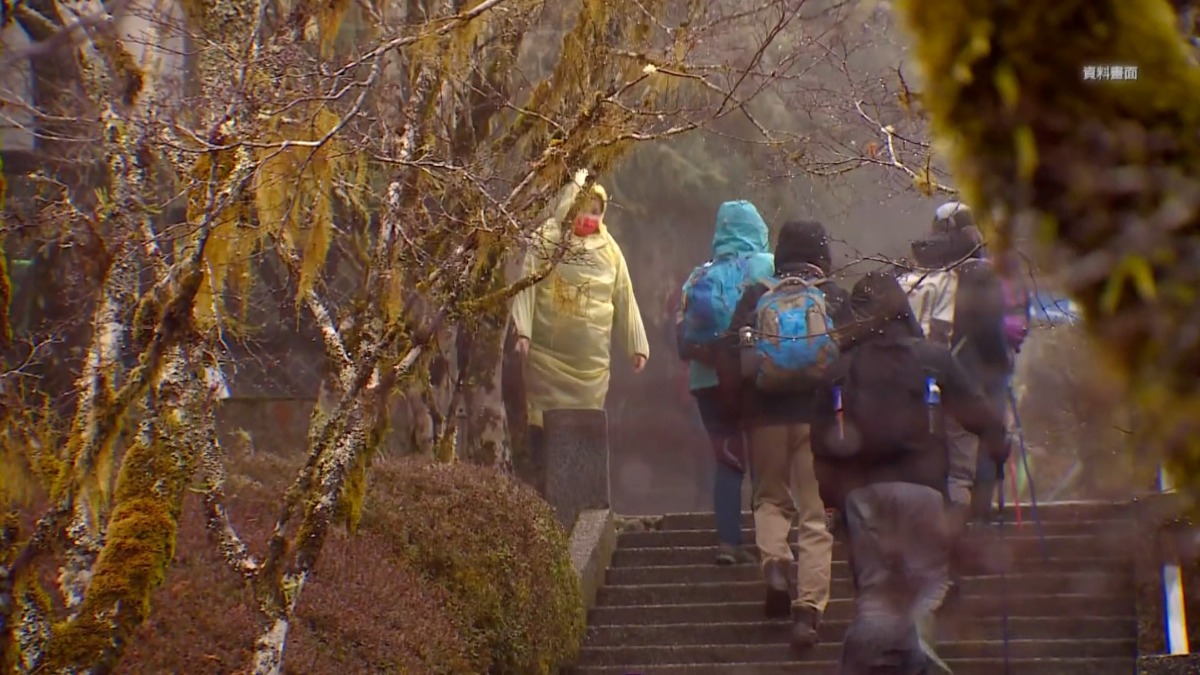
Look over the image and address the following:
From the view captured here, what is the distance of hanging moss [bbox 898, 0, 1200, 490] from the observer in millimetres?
1606

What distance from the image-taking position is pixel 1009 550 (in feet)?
31.0

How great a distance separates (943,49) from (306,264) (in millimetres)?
5235

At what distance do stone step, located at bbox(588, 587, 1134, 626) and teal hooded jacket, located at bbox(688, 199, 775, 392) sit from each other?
5.06 ft

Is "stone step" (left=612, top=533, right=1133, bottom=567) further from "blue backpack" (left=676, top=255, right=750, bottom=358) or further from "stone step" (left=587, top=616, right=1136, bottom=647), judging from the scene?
"blue backpack" (left=676, top=255, right=750, bottom=358)

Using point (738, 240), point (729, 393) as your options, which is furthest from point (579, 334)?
point (729, 393)

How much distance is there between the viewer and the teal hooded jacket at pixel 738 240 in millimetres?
9156

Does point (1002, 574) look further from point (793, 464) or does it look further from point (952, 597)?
point (793, 464)

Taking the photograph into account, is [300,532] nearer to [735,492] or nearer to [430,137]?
[430,137]

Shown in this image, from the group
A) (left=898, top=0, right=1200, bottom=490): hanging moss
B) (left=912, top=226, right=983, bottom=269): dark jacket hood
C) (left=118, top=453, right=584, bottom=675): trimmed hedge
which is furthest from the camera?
(left=912, top=226, right=983, bottom=269): dark jacket hood

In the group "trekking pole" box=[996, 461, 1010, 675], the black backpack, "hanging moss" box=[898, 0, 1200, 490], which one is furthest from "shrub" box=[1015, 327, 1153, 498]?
the black backpack

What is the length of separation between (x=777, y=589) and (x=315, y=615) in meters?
2.84

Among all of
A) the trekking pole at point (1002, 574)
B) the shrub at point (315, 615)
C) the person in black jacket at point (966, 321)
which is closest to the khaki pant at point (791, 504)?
the person in black jacket at point (966, 321)

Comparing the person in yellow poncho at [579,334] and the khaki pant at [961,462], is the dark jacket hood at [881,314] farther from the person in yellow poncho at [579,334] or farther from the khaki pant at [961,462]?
the person in yellow poncho at [579,334]

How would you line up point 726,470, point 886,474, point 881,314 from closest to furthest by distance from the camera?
point 886,474 → point 881,314 → point 726,470
